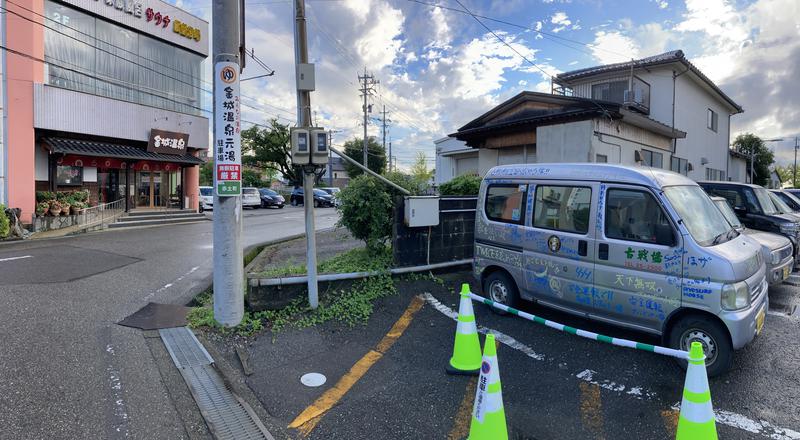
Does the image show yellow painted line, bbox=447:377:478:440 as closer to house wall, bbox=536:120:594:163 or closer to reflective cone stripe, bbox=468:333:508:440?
reflective cone stripe, bbox=468:333:508:440

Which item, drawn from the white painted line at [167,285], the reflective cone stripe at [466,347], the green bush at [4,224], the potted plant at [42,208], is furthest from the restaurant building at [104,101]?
the reflective cone stripe at [466,347]

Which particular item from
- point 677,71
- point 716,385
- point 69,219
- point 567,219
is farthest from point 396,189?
point 677,71

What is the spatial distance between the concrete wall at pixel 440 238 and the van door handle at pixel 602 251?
9.17ft

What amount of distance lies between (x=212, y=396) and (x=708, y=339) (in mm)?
4293

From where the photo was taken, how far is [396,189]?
669 centimetres

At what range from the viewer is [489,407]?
2.68 metres

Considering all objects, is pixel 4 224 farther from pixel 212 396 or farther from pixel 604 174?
pixel 604 174

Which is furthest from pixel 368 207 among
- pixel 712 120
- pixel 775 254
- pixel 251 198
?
pixel 712 120

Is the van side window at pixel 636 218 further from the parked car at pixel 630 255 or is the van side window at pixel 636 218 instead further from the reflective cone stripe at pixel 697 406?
the reflective cone stripe at pixel 697 406

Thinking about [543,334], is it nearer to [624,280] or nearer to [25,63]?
[624,280]

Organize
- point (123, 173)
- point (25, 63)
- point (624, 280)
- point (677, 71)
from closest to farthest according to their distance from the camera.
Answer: point (624, 280) < point (25, 63) < point (677, 71) < point (123, 173)

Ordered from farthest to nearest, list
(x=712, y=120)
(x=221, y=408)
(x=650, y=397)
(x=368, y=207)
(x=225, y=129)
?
(x=712, y=120) → (x=368, y=207) → (x=225, y=129) → (x=650, y=397) → (x=221, y=408)

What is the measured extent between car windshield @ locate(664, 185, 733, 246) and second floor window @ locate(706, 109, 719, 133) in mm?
21821

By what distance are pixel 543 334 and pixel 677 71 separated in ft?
61.3
